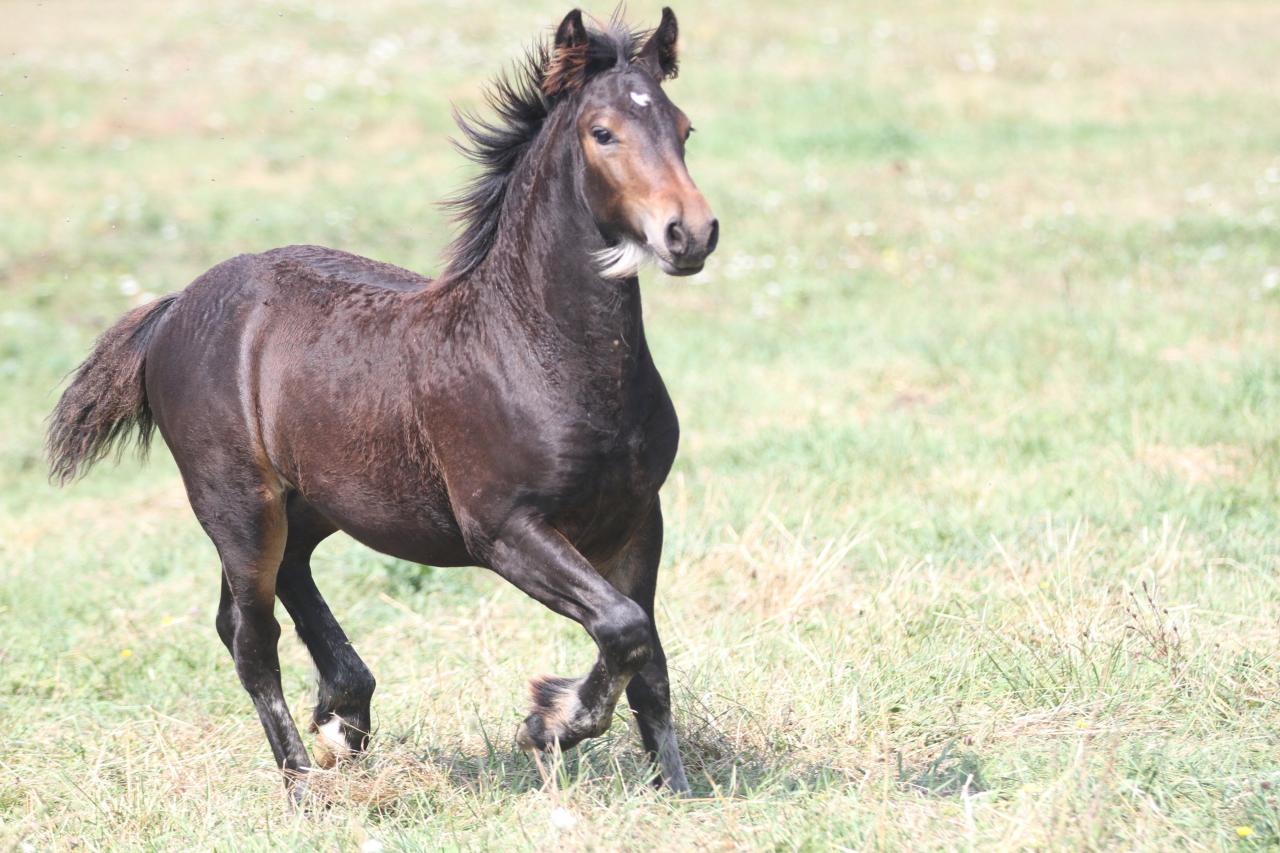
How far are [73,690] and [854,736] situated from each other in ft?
10.4

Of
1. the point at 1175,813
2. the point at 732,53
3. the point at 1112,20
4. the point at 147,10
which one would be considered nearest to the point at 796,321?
the point at 1175,813

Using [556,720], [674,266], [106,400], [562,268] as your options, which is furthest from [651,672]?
[106,400]

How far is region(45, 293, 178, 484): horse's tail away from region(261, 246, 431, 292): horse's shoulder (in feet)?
1.80

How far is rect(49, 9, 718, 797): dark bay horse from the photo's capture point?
383 centimetres

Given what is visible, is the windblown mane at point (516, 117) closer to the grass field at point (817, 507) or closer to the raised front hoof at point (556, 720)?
the raised front hoof at point (556, 720)

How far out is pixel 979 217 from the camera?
13.5 metres

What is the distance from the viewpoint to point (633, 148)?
3707 mm

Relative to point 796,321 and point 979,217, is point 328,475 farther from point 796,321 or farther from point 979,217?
point 979,217

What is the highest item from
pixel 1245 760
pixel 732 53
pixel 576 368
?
pixel 732 53

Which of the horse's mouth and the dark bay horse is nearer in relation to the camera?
the horse's mouth

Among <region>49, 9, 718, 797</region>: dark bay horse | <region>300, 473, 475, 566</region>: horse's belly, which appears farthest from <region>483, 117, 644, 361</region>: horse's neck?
<region>300, 473, 475, 566</region>: horse's belly

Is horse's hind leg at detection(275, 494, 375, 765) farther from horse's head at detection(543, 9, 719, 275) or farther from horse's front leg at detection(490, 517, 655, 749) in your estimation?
horse's head at detection(543, 9, 719, 275)

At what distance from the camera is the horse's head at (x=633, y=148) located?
3543 millimetres

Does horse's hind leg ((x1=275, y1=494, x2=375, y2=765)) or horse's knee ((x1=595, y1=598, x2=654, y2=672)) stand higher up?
horse's knee ((x1=595, y1=598, x2=654, y2=672))
